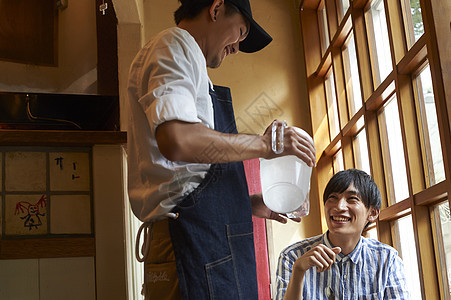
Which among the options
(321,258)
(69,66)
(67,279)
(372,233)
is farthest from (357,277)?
(69,66)

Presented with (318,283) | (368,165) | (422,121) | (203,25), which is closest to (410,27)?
(422,121)

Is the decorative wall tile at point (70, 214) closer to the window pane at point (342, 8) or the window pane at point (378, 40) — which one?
the window pane at point (378, 40)

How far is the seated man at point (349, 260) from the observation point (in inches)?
63.2

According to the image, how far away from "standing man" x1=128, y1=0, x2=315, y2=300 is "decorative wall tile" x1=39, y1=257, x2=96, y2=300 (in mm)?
554

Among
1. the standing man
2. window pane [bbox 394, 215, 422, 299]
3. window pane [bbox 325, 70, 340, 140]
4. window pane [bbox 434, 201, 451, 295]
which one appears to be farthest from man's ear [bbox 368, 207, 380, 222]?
window pane [bbox 325, 70, 340, 140]

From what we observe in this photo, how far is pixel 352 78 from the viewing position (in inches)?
111

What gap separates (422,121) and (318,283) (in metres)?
0.73

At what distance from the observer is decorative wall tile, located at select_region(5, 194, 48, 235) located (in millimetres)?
1420

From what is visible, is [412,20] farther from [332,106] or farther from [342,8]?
[332,106]

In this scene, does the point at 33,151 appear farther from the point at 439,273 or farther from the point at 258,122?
the point at 258,122

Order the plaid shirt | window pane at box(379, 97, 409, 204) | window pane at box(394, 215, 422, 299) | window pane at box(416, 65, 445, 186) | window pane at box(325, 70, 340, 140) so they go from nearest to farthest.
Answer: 1. the plaid shirt
2. window pane at box(416, 65, 445, 186)
3. window pane at box(394, 215, 422, 299)
4. window pane at box(379, 97, 409, 204)
5. window pane at box(325, 70, 340, 140)

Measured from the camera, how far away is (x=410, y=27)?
2.03m

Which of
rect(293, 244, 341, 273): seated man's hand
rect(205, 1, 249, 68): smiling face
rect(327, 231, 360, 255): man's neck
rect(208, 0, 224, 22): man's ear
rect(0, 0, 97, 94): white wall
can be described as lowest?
rect(293, 244, 341, 273): seated man's hand

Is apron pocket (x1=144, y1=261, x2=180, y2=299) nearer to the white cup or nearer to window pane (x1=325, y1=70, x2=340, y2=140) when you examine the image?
the white cup
